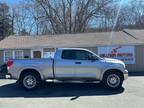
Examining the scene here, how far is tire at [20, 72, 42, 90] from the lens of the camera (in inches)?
636

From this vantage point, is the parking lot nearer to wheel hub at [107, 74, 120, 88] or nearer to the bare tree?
wheel hub at [107, 74, 120, 88]

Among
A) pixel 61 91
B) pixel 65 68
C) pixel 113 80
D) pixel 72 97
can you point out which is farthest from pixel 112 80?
pixel 72 97

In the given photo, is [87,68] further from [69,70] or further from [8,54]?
[8,54]

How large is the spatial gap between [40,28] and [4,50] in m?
25.4

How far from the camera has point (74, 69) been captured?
53.0 feet

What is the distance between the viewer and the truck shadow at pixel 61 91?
14820 millimetres

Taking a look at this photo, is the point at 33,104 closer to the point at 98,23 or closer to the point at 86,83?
the point at 86,83

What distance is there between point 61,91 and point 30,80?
1.57 meters

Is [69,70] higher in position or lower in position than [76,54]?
lower

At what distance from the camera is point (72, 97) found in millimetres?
14055

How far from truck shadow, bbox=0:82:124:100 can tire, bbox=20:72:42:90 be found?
278mm

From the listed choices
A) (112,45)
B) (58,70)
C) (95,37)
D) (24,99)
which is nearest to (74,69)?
(58,70)

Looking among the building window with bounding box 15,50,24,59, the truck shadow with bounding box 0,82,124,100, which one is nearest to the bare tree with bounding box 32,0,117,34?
the building window with bounding box 15,50,24,59

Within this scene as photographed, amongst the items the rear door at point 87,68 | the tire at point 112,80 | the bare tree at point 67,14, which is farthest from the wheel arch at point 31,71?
the bare tree at point 67,14
